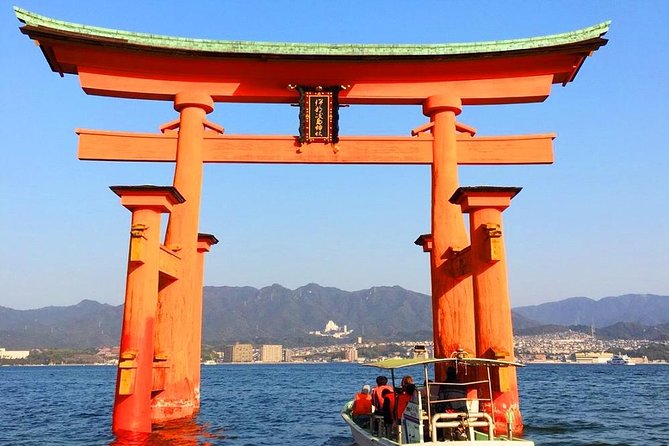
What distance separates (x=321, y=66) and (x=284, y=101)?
1.61 metres

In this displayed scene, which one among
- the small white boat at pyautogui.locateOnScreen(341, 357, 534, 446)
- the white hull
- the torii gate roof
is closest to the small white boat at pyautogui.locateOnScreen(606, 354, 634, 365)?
the torii gate roof

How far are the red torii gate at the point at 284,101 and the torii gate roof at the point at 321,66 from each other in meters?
0.03

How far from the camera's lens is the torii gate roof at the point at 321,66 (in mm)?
15484

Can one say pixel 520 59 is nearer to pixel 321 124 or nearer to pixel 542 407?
pixel 321 124

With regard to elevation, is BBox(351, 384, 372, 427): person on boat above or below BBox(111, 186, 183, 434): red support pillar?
below

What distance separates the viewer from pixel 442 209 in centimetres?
1568

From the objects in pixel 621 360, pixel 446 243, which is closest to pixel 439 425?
pixel 446 243

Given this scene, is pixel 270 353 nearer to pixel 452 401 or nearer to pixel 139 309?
pixel 139 309

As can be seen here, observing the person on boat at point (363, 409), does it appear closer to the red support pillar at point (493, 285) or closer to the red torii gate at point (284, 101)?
the red torii gate at point (284, 101)

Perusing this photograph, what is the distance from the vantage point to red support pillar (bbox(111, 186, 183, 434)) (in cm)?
1186

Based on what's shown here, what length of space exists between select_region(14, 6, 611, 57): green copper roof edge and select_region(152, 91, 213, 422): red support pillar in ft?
4.82

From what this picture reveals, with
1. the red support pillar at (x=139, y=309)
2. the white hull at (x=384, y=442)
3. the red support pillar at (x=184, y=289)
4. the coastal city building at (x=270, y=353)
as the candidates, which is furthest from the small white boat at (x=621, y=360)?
the red support pillar at (x=139, y=309)

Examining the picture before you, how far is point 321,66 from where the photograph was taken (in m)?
16.0

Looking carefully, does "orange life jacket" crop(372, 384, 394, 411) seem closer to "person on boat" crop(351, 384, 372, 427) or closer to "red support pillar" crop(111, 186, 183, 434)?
"person on boat" crop(351, 384, 372, 427)
